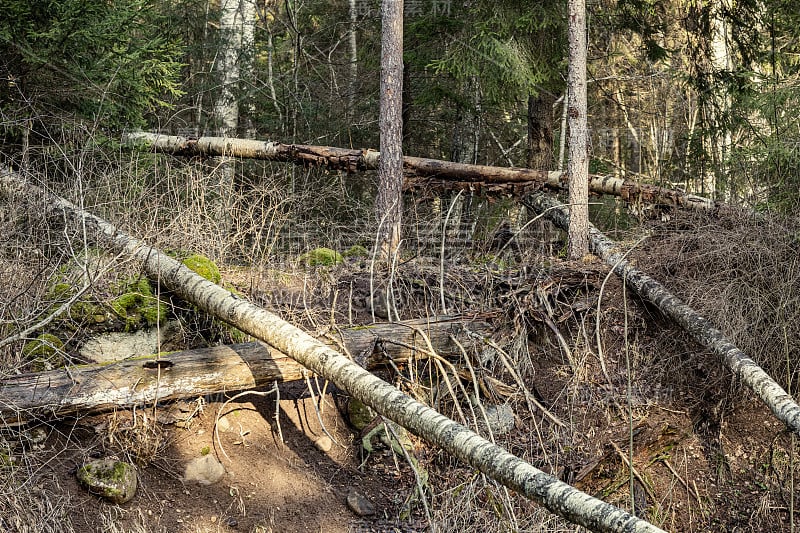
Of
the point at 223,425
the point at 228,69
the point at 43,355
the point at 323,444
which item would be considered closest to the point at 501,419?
the point at 323,444

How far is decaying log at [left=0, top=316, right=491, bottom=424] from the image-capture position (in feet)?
17.8

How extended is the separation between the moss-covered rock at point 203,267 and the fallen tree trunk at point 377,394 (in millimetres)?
236

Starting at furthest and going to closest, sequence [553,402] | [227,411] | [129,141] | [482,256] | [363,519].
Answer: [482,256]
[129,141]
[553,402]
[227,411]
[363,519]

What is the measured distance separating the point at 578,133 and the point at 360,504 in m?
4.97

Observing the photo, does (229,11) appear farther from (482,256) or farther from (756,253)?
(756,253)

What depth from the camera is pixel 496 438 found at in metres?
6.81

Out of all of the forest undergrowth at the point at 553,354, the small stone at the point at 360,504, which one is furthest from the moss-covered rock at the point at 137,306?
the small stone at the point at 360,504

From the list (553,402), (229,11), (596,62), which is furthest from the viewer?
(596,62)

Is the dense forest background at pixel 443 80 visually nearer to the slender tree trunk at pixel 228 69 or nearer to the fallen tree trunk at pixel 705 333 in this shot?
the slender tree trunk at pixel 228 69

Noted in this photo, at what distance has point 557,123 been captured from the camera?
55.4 feet

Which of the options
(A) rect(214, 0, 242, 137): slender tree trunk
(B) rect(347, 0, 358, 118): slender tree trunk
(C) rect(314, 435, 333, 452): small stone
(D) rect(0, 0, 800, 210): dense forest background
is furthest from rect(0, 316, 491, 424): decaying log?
(B) rect(347, 0, 358, 118): slender tree trunk

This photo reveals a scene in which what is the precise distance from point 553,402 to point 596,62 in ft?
37.5


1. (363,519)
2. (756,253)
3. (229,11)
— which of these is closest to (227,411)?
(363,519)

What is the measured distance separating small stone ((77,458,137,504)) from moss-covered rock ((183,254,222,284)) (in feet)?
7.19
